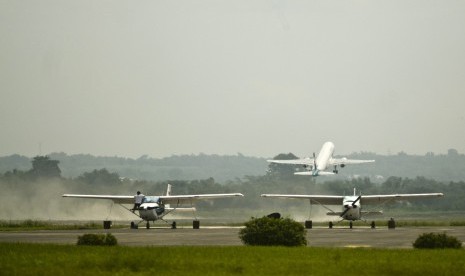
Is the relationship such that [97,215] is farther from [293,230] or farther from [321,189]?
[293,230]

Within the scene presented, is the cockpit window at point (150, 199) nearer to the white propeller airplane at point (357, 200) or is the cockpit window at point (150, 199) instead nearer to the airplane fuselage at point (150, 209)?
the airplane fuselage at point (150, 209)

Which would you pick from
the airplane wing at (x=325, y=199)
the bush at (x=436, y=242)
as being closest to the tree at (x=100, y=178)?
the airplane wing at (x=325, y=199)

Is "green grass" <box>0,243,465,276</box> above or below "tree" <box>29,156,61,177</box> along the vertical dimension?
below

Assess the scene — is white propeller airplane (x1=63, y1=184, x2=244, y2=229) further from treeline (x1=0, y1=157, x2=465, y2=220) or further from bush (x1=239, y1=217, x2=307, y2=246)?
treeline (x1=0, y1=157, x2=465, y2=220)

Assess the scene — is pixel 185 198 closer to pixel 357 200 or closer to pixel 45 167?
pixel 357 200

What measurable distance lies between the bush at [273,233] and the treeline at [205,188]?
272 ft

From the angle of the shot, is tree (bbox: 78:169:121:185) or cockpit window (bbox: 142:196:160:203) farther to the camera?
tree (bbox: 78:169:121:185)

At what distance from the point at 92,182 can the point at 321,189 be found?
34036 mm

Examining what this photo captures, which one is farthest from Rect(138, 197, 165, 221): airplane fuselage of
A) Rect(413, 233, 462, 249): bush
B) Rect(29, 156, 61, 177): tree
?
Rect(29, 156, 61, 177): tree

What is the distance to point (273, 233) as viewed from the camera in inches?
1626

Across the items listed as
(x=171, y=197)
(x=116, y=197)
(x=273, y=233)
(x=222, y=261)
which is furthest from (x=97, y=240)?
(x=116, y=197)

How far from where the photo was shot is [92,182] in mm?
141500

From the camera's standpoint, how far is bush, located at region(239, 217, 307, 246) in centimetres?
4128

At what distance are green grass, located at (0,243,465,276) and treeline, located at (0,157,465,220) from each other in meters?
88.5
